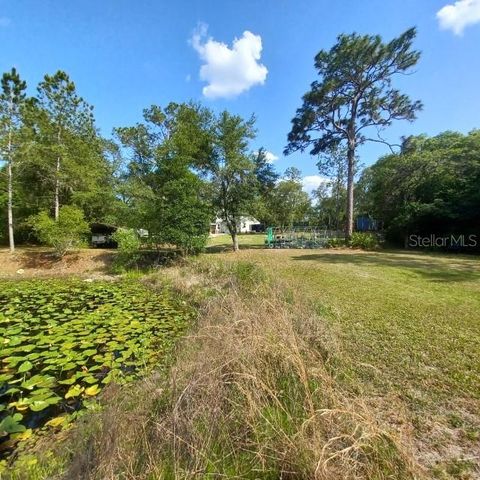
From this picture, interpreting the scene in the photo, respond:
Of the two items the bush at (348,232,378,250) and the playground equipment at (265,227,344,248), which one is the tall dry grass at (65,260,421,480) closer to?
the bush at (348,232,378,250)

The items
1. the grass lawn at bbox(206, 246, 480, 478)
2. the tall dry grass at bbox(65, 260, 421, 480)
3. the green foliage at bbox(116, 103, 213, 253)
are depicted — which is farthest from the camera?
the green foliage at bbox(116, 103, 213, 253)

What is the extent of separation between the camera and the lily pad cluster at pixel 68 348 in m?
3.08

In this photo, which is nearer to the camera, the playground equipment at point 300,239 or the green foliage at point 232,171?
the green foliage at point 232,171

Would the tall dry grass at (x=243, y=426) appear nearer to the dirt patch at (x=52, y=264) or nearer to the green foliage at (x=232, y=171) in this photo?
the dirt patch at (x=52, y=264)

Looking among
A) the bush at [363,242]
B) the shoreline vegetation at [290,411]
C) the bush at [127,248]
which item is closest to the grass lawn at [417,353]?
the shoreline vegetation at [290,411]

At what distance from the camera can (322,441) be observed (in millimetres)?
1787

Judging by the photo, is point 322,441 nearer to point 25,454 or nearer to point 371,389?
point 371,389

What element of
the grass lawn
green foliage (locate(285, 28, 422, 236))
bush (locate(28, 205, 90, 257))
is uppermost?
green foliage (locate(285, 28, 422, 236))

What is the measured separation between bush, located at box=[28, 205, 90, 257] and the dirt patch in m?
0.57

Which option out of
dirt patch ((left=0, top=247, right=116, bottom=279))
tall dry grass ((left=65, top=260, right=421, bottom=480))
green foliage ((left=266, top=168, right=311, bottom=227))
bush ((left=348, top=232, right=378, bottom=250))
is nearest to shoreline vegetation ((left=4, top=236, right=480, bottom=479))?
tall dry grass ((left=65, top=260, right=421, bottom=480))

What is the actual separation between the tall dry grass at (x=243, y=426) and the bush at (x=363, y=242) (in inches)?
568

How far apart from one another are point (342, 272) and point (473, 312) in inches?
147

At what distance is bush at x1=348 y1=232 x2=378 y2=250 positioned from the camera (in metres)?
15.8

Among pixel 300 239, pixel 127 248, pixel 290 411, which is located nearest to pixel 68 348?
pixel 290 411
